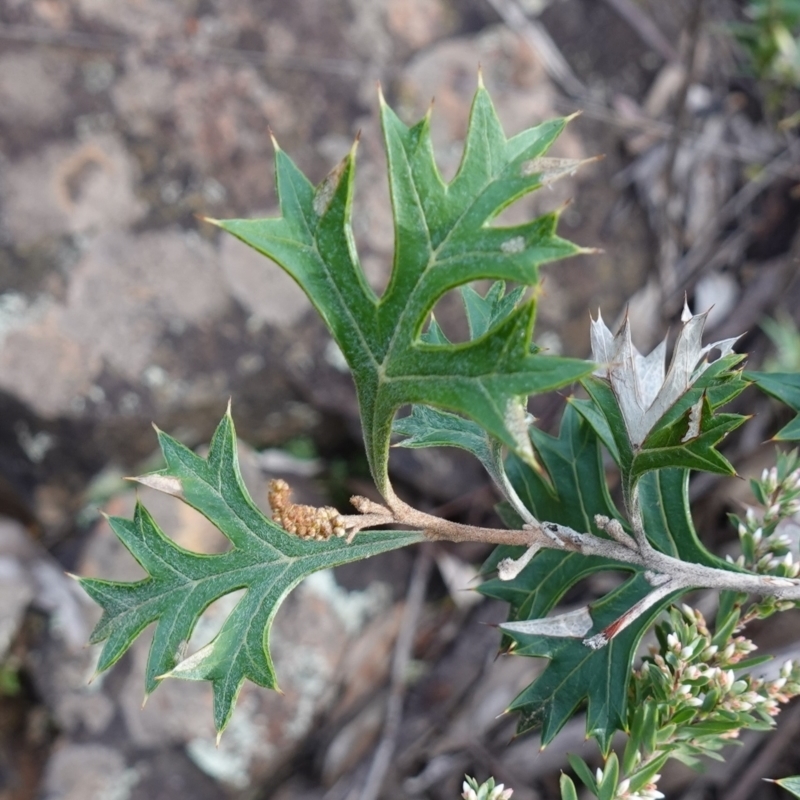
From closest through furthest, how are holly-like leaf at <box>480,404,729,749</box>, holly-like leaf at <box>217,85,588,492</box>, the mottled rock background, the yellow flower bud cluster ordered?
holly-like leaf at <box>217,85,588,492</box> < the yellow flower bud cluster < holly-like leaf at <box>480,404,729,749</box> < the mottled rock background

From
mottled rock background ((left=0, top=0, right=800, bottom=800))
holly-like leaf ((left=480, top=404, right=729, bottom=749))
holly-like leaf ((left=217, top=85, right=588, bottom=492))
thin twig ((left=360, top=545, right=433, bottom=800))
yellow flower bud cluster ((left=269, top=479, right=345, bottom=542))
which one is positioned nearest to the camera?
holly-like leaf ((left=217, top=85, right=588, bottom=492))

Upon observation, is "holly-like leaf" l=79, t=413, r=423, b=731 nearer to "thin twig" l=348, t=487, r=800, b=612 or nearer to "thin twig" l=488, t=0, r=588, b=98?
"thin twig" l=348, t=487, r=800, b=612

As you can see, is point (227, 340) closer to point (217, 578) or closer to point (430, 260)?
point (217, 578)

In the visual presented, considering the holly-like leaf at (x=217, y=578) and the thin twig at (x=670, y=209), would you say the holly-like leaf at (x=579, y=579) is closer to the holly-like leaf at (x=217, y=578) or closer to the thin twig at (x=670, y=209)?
the holly-like leaf at (x=217, y=578)

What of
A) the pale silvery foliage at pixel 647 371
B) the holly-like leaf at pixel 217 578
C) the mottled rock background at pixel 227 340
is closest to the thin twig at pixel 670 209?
the mottled rock background at pixel 227 340

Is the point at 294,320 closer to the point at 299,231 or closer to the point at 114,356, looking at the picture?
the point at 114,356

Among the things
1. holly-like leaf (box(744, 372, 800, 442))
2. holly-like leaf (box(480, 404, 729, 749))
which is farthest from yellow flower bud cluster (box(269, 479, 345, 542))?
holly-like leaf (box(744, 372, 800, 442))

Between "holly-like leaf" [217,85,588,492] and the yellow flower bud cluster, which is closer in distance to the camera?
"holly-like leaf" [217,85,588,492]
